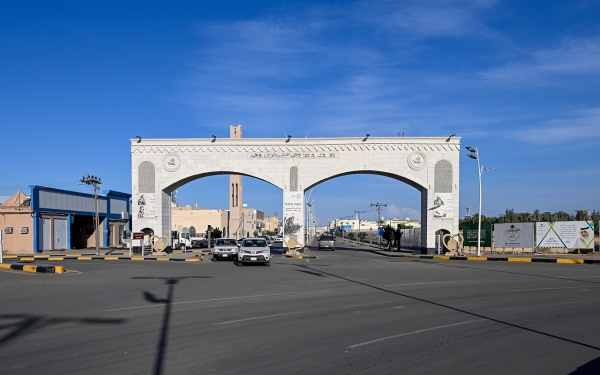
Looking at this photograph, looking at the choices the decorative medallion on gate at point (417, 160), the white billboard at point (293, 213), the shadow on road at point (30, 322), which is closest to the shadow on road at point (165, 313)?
the shadow on road at point (30, 322)

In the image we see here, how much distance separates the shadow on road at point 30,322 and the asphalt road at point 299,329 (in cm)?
3

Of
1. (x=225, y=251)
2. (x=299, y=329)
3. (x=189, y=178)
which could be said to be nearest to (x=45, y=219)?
(x=189, y=178)

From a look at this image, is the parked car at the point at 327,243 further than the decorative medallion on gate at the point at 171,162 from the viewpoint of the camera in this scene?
Yes

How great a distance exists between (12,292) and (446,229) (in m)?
37.0

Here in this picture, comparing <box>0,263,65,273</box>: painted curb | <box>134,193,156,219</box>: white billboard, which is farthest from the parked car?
<box>0,263,65,273</box>: painted curb

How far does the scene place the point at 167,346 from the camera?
9.50 metres

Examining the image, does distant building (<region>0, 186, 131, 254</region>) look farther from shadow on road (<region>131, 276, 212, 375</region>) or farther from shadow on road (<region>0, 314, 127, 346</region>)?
shadow on road (<region>0, 314, 127, 346</region>)

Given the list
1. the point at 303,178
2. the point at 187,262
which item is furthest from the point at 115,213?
the point at 187,262

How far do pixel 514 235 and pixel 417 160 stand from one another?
10103mm

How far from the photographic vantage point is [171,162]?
49562mm

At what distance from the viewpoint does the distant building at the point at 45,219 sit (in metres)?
47.8

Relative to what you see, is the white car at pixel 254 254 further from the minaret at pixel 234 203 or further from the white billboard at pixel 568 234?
the minaret at pixel 234 203

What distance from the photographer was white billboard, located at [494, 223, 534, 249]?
4434cm

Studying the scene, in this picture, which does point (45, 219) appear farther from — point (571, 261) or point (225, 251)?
point (571, 261)
